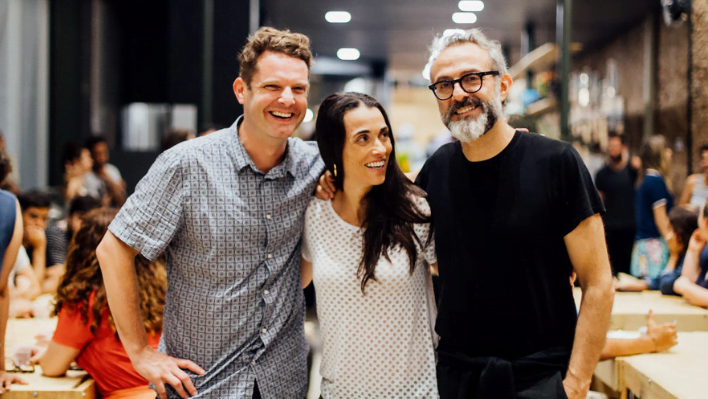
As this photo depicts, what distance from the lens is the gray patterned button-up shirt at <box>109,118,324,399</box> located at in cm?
179

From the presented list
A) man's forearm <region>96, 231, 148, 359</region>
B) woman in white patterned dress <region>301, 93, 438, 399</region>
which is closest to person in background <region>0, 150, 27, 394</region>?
man's forearm <region>96, 231, 148, 359</region>

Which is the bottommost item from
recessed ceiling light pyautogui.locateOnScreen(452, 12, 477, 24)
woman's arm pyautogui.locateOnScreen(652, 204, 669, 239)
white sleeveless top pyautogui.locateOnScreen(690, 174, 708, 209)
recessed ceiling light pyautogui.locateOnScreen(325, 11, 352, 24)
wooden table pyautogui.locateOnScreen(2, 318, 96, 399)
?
wooden table pyautogui.locateOnScreen(2, 318, 96, 399)

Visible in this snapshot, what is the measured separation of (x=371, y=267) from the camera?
1822 mm

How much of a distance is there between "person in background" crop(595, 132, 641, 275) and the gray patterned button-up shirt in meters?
4.03

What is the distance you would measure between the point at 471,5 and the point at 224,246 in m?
3.55

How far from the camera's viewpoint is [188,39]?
531 centimetres

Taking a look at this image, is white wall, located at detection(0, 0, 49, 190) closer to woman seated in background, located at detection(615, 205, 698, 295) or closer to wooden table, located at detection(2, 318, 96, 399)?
wooden table, located at detection(2, 318, 96, 399)

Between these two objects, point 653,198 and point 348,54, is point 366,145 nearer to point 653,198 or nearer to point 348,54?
point 348,54

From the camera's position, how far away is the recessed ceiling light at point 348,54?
→ 203 inches

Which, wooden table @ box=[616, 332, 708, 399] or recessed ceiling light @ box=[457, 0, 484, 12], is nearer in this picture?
wooden table @ box=[616, 332, 708, 399]

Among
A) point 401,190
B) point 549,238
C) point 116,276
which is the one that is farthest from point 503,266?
point 116,276

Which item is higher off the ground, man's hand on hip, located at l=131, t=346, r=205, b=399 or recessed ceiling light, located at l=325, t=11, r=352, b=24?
recessed ceiling light, located at l=325, t=11, r=352, b=24

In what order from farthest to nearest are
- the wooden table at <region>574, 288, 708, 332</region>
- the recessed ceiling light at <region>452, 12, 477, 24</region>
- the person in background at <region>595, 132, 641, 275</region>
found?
the person in background at <region>595, 132, 641, 275</region> → the recessed ceiling light at <region>452, 12, 477, 24</region> → the wooden table at <region>574, 288, 708, 332</region>

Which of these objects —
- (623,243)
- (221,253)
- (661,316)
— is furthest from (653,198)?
(221,253)
